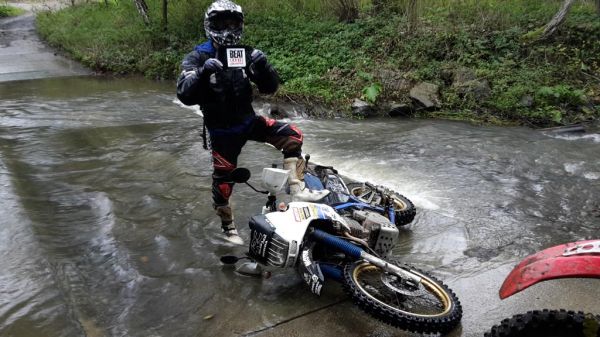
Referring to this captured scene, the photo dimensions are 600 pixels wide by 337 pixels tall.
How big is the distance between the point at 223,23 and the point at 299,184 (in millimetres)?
1564

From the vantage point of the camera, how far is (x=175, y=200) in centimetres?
619

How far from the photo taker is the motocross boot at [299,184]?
420cm

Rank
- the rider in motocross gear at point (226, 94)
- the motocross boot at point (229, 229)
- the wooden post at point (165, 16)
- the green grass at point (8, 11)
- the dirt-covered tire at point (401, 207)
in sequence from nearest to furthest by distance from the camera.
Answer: the rider in motocross gear at point (226, 94)
the motocross boot at point (229, 229)
the dirt-covered tire at point (401, 207)
the wooden post at point (165, 16)
the green grass at point (8, 11)

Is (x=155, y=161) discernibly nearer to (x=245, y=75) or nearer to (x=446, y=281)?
(x=245, y=75)

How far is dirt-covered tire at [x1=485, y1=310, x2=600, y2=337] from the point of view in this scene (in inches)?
96.0

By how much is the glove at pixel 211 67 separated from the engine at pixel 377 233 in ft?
5.36

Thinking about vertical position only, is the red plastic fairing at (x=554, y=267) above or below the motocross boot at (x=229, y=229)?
above

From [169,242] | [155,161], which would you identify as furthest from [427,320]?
[155,161]

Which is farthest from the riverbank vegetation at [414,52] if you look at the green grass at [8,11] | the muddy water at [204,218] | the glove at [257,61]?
the green grass at [8,11]

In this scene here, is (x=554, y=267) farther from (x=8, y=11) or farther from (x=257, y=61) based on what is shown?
(x=8, y=11)

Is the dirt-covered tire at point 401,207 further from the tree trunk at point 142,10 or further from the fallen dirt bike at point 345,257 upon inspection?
the tree trunk at point 142,10

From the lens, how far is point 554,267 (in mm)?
2445

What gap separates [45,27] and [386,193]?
26.2 metres

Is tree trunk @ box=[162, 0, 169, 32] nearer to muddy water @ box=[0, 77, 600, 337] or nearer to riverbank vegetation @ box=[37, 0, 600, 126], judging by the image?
riverbank vegetation @ box=[37, 0, 600, 126]
